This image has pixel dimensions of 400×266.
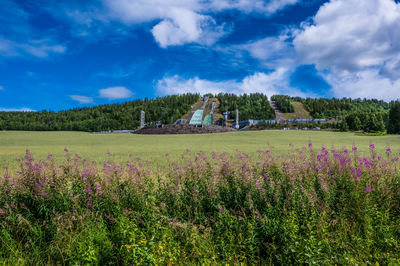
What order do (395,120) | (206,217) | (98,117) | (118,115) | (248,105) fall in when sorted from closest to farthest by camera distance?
(206,217) → (395,120) → (98,117) → (118,115) → (248,105)

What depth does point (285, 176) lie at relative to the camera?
7012 millimetres

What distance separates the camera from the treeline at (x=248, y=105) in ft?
391

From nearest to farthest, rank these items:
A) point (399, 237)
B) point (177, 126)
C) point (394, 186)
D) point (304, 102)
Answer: point (399, 237) < point (394, 186) < point (177, 126) < point (304, 102)

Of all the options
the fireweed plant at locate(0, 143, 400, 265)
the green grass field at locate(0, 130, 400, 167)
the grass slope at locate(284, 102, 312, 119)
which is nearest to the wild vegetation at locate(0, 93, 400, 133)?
the grass slope at locate(284, 102, 312, 119)

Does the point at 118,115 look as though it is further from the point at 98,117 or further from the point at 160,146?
the point at 160,146

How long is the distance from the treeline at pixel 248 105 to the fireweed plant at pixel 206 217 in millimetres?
108425

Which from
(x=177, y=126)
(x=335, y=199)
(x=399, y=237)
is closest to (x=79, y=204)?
(x=335, y=199)

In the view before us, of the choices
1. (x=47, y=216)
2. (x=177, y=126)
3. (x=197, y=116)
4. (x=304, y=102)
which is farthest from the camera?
(x=304, y=102)

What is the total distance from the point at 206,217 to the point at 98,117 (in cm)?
12458

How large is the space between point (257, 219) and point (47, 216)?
17.9 ft

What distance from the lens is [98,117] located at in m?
118

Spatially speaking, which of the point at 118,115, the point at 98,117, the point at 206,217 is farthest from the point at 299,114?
the point at 206,217

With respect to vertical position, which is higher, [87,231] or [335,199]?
[335,199]

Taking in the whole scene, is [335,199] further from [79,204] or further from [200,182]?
[79,204]
